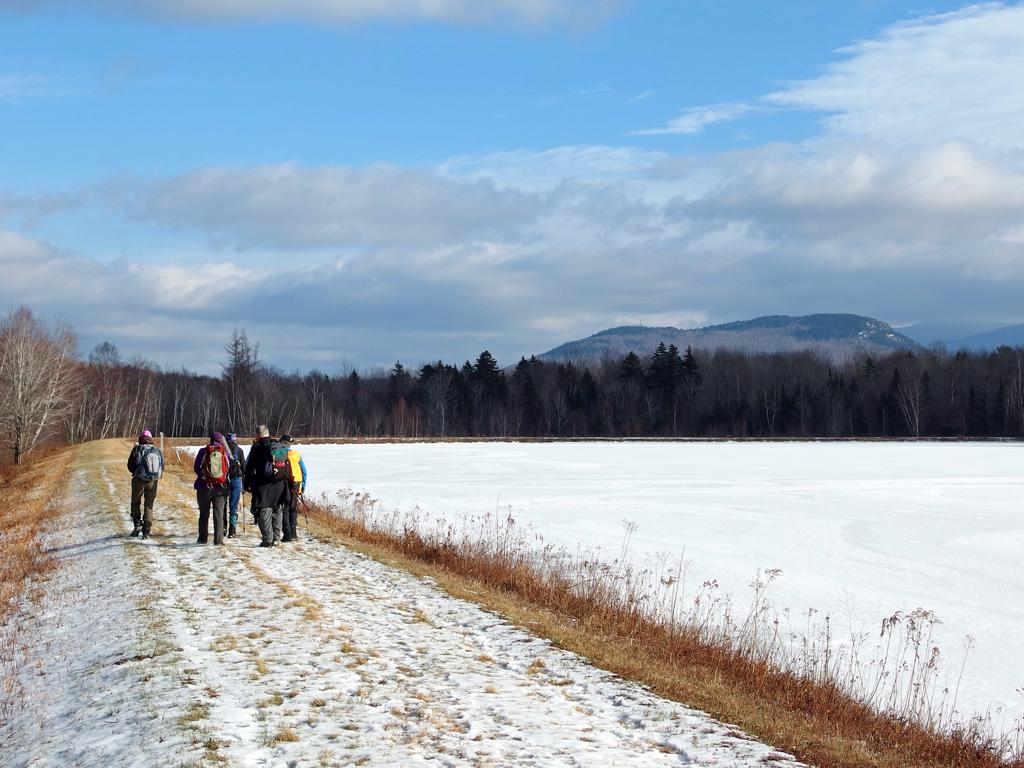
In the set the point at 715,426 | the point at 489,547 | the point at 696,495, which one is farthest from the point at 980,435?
the point at 489,547

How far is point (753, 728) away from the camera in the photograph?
723cm

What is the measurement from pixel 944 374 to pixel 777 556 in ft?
334

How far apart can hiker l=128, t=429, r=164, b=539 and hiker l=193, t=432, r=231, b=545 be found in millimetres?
1136

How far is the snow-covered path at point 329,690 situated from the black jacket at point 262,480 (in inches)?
90.4

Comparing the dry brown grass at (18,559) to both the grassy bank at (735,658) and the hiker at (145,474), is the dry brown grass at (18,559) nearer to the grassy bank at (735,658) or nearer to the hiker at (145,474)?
the hiker at (145,474)

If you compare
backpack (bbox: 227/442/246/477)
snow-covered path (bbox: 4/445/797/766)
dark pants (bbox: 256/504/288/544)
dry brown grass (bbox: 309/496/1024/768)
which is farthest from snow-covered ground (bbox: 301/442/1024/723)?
backpack (bbox: 227/442/246/477)

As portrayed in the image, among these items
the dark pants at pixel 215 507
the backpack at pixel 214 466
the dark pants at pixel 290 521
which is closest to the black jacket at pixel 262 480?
the backpack at pixel 214 466

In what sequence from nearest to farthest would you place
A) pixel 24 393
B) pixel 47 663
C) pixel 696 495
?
pixel 47 663
pixel 696 495
pixel 24 393

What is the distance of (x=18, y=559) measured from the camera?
14.7 meters

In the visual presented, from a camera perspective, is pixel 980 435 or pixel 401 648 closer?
pixel 401 648

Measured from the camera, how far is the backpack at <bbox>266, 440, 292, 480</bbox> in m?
14.3

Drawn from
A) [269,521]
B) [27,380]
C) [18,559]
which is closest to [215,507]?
[269,521]

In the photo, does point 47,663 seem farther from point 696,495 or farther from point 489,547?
point 696,495

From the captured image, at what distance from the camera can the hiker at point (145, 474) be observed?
15320mm
